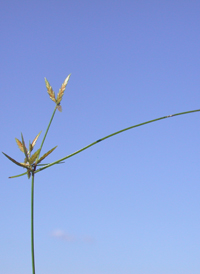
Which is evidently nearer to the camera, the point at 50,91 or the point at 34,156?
the point at 34,156

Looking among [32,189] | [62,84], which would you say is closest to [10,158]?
[32,189]

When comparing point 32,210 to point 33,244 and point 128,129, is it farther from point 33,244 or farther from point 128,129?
point 128,129

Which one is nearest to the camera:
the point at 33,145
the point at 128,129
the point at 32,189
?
the point at 32,189

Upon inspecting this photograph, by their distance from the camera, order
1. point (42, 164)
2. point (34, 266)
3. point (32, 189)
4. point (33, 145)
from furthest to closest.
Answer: point (33, 145), point (42, 164), point (32, 189), point (34, 266)

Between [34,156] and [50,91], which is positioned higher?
[50,91]

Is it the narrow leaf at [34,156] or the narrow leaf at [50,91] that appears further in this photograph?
the narrow leaf at [50,91]

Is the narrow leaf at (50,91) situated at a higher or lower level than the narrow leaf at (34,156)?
higher


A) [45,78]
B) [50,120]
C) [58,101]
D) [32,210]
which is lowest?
[32,210]

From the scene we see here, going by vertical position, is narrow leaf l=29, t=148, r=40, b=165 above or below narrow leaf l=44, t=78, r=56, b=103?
below

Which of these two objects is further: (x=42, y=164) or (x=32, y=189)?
(x=42, y=164)

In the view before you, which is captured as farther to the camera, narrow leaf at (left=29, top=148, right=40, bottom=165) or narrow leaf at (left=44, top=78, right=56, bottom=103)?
narrow leaf at (left=44, top=78, right=56, bottom=103)

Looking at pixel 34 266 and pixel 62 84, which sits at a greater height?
pixel 62 84
